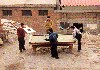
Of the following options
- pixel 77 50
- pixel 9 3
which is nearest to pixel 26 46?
pixel 77 50

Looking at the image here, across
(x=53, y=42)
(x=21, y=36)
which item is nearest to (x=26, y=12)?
(x=21, y=36)

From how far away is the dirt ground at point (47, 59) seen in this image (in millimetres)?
16469

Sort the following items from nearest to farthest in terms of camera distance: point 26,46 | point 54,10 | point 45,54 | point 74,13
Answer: point 45,54, point 26,46, point 74,13, point 54,10

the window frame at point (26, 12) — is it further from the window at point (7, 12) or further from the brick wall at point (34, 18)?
the window at point (7, 12)

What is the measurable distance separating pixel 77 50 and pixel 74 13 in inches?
465

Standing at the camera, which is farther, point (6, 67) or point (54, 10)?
point (54, 10)

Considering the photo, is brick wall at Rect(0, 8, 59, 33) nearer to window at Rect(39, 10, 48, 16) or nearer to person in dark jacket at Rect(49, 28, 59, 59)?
window at Rect(39, 10, 48, 16)

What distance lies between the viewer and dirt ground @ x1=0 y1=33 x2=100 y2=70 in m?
16.5

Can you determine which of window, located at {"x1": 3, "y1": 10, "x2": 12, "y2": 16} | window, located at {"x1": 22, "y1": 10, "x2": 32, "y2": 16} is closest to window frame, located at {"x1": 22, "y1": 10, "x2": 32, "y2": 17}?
window, located at {"x1": 22, "y1": 10, "x2": 32, "y2": 16}

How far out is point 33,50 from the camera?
18875 mm

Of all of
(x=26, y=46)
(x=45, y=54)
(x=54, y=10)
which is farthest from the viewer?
(x=54, y=10)

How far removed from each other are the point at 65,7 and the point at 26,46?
11822 millimetres

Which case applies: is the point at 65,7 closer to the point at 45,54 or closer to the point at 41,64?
the point at 45,54

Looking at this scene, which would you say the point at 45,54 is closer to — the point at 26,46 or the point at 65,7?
the point at 26,46
